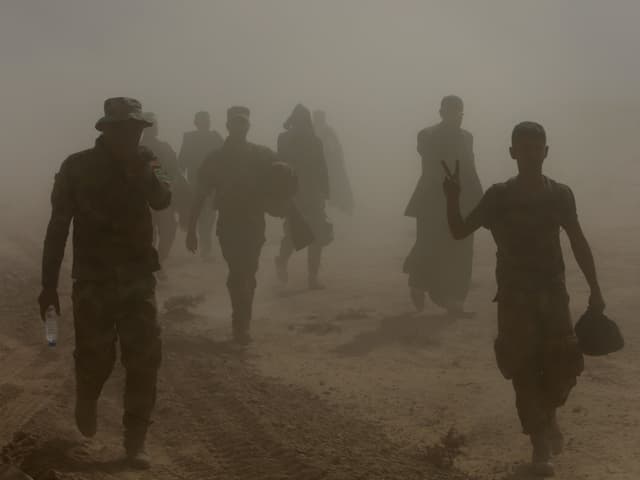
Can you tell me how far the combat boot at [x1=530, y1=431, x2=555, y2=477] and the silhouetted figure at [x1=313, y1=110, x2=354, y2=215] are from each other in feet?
45.6

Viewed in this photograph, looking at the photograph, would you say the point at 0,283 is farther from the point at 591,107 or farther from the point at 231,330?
the point at 591,107

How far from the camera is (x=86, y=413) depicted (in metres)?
5.98

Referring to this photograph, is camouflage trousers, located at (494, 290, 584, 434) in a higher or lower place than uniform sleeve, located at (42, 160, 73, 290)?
lower

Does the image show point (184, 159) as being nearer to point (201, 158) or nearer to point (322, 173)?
point (201, 158)

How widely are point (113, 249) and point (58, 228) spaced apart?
34 cm

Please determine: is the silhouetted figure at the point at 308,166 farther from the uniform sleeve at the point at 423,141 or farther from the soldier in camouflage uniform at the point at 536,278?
the soldier in camouflage uniform at the point at 536,278

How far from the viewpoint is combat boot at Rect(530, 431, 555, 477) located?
580 cm

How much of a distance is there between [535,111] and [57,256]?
4900 cm

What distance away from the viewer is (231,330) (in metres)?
10.3

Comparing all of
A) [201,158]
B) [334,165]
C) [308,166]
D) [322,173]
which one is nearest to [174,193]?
[201,158]

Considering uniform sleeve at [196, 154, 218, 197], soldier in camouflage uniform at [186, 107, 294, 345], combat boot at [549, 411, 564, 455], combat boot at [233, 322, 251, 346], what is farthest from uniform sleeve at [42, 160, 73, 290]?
combat boot at [233, 322, 251, 346]

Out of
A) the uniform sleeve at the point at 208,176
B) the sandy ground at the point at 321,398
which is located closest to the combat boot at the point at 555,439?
the sandy ground at the point at 321,398

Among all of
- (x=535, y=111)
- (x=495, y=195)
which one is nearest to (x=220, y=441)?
(x=495, y=195)

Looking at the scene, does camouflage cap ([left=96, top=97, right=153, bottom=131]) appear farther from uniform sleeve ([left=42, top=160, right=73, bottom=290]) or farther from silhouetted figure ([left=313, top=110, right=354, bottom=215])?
silhouetted figure ([left=313, top=110, right=354, bottom=215])
